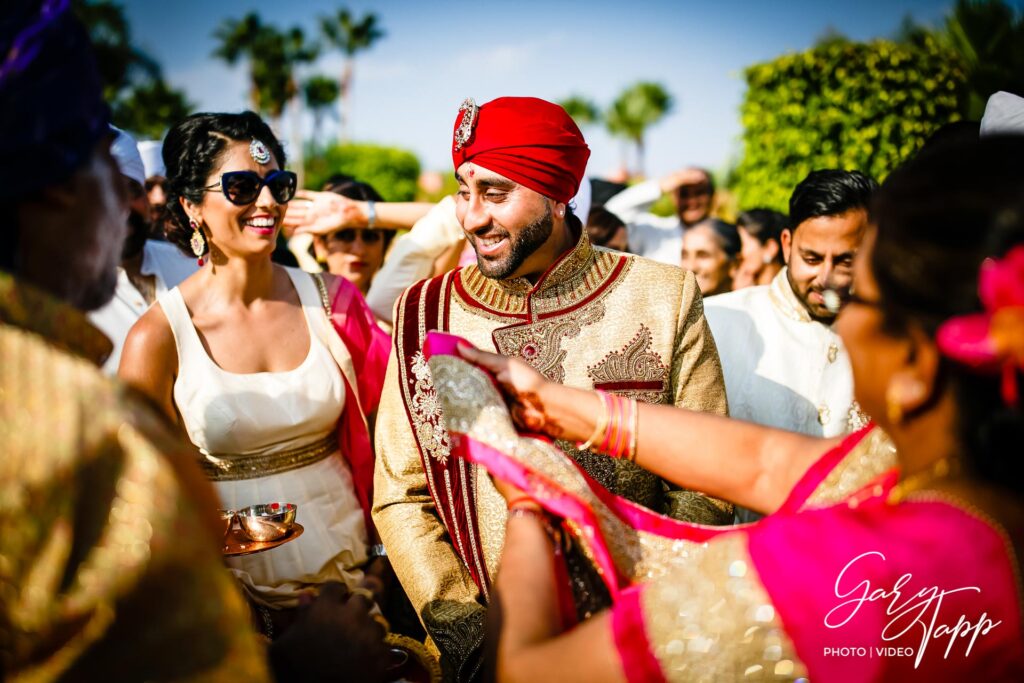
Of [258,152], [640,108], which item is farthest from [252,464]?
[640,108]

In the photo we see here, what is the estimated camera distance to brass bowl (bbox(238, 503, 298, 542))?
237cm

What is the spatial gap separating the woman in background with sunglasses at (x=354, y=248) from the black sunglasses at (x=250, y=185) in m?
1.50

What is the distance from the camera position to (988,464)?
51.1 inches

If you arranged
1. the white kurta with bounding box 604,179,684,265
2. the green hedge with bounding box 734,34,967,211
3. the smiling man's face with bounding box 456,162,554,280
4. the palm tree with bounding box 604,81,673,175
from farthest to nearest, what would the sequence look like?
the palm tree with bounding box 604,81,673,175, the green hedge with bounding box 734,34,967,211, the white kurta with bounding box 604,179,684,265, the smiling man's face with bounding box 456,162,554,280

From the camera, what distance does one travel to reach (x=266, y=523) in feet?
7.86

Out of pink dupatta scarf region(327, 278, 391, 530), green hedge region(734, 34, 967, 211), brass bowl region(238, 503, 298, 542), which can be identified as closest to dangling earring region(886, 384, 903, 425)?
brass bowl region(238, 503, 298, 542)

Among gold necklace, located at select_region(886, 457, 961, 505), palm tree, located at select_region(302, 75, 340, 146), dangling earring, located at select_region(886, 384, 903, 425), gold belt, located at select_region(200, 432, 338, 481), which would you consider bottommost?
gold belt, located at select_region(200, 432, 338, 481)

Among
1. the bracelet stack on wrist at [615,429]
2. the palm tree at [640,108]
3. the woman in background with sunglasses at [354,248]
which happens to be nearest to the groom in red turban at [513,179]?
the bracelet stack on wrist at [615,429]

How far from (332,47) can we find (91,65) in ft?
215

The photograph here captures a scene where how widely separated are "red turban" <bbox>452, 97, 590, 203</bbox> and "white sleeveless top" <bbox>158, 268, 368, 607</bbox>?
1.08 metres

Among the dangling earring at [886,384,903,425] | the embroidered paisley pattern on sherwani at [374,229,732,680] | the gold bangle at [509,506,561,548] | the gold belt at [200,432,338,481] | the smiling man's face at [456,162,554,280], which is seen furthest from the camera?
the gold belt at [200,432,338,481]

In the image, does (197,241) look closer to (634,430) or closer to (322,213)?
(322,213)

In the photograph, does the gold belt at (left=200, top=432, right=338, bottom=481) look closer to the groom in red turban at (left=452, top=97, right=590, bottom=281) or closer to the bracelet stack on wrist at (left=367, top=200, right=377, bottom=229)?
the groom in red turban at (left=452, top=97, right=590, bottom=281)

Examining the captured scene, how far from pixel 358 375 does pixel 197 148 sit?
1166mm
